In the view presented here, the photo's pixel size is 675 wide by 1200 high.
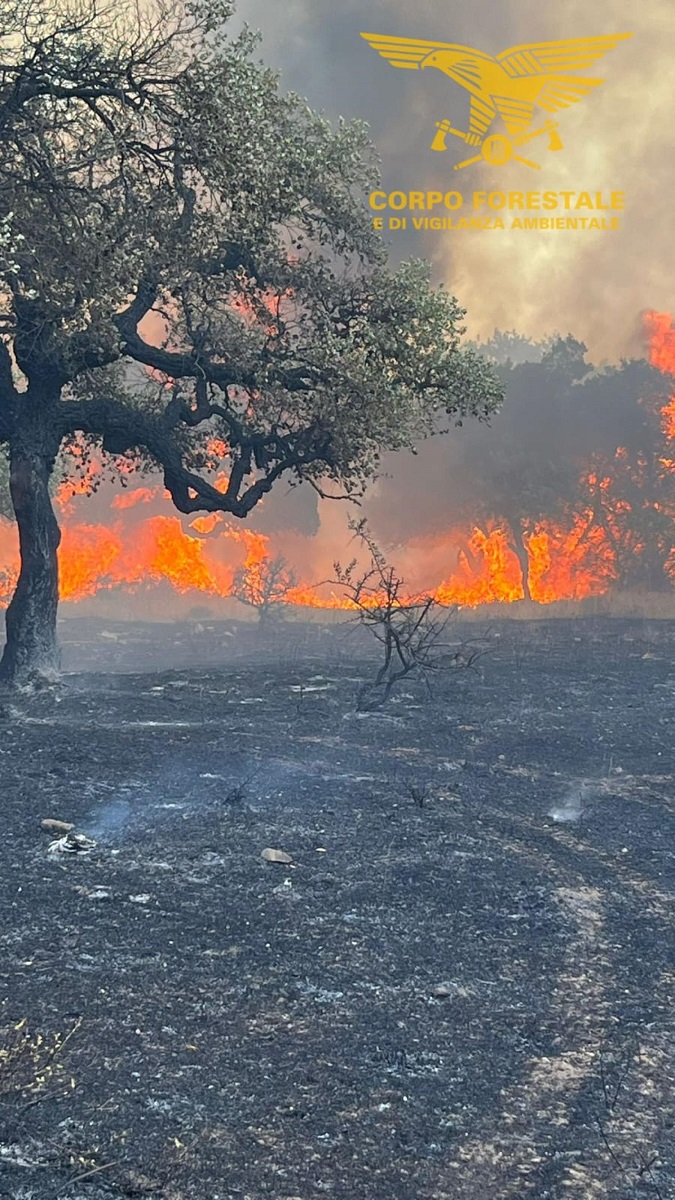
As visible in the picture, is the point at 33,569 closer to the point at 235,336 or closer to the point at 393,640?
the point at 235,336

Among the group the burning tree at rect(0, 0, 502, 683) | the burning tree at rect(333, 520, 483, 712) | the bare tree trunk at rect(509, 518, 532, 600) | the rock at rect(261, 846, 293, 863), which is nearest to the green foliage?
the burning tree at rect(0, 0, 502, 683)

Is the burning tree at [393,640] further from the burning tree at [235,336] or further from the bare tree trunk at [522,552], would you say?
the bare tree trunk at [522,552]

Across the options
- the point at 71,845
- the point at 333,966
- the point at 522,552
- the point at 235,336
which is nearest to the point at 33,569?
the point at 235,336

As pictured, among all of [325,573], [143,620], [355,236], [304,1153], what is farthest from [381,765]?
[325,573]

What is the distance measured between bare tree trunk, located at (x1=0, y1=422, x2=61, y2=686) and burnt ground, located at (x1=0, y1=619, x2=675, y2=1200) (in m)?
3.40

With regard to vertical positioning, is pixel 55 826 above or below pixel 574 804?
above

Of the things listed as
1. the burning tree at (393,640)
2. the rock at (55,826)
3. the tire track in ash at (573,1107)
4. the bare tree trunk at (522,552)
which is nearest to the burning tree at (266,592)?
the burning tree at (393,640)

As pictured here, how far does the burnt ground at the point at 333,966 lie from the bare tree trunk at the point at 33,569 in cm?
340

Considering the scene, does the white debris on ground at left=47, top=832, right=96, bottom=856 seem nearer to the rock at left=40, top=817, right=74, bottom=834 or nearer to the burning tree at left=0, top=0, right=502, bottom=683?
the rock at left=40, top=817, right=74, bottom=834

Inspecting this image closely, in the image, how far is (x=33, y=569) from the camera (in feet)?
65.8

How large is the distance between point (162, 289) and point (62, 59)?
23.1ft

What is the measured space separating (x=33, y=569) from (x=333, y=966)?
14.5 metres

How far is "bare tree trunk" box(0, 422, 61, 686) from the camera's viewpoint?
1972 centimetres

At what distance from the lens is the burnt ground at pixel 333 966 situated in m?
5.09
